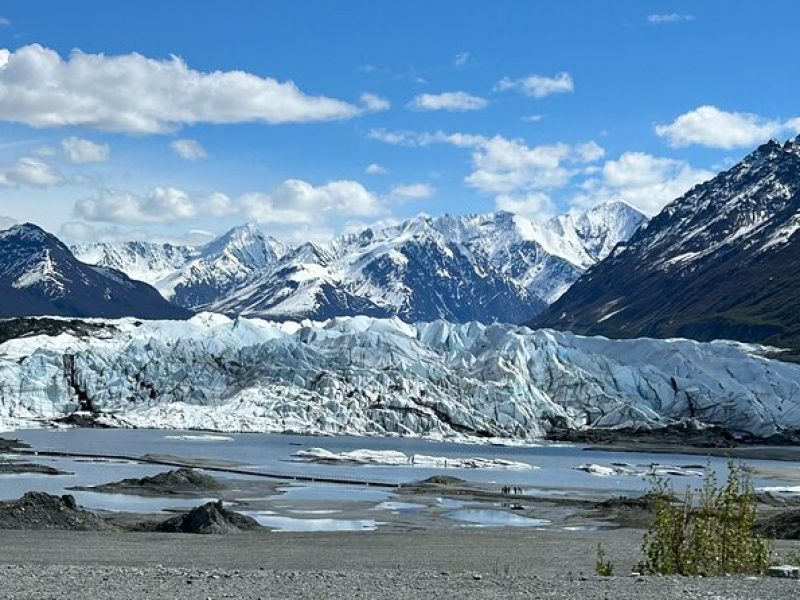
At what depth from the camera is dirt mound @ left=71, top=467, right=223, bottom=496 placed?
73.1 m

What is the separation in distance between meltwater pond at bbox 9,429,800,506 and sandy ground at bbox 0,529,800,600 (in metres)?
24.8

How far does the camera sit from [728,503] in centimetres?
3125

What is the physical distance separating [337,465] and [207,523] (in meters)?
54.8

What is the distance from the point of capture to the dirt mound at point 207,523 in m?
49.5

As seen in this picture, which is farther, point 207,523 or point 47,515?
point 47,515

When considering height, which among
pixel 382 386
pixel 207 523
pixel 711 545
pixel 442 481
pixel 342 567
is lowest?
pixel 442 481

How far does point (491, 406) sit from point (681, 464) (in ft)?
155

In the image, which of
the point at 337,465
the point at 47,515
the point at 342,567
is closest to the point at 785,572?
the point at 342,567

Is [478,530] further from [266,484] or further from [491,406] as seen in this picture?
[491,406]

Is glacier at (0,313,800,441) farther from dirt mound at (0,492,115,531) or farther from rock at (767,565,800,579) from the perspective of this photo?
rock at (767,565,800,579)

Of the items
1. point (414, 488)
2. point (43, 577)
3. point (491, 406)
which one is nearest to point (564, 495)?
point (414, 488)

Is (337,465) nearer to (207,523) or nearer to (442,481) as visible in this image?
(442,481)

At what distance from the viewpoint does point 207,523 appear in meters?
49.6

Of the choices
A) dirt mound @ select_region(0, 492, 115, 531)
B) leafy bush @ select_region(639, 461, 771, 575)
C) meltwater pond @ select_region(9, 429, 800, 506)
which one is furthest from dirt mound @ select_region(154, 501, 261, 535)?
leafy bush @ select_region(639, 461, 771, 575)
